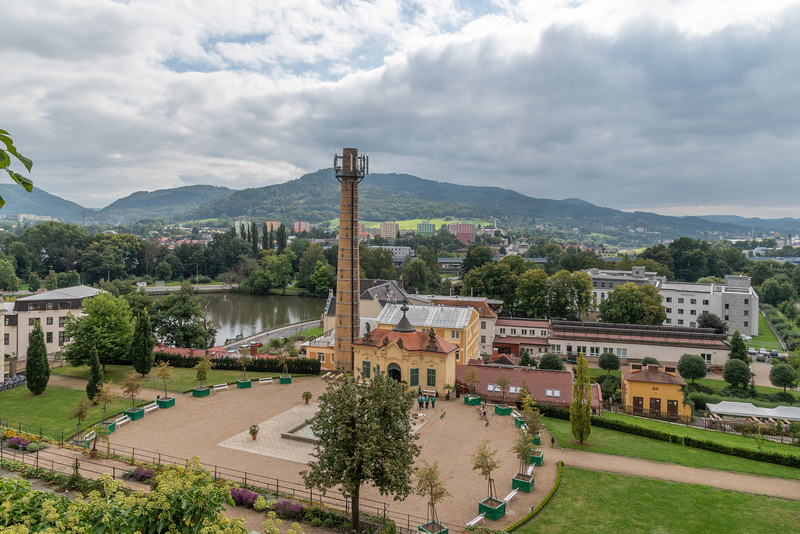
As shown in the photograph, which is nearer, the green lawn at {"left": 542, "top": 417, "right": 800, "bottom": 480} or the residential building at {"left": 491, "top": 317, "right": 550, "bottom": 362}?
the green lawn at {"left": 542, "top": 417, "right": 800, "bottom": 480}

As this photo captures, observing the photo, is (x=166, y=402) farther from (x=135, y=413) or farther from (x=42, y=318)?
(x=42, y=318)

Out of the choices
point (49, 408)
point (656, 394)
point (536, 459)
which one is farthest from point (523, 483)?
point (49, 408)

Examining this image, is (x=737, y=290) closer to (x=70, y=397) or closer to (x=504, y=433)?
(x=504, y=433)

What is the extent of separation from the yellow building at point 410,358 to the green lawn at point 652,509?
44.5 ft

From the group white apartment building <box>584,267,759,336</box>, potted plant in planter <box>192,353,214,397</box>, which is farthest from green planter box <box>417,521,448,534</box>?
white apartment building <box>584,267,759,336</box>

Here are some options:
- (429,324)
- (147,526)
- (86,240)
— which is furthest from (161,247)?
(147,526)

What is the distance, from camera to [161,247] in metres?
108

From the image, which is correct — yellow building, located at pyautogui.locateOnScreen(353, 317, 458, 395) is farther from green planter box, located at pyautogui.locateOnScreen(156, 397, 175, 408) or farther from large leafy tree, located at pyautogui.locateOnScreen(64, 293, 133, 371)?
large leafy tree, located at pyautogui.locateOnScreen(64, 293, 133, 371)

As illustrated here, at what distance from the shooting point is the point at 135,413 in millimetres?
28562

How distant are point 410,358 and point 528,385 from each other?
821cm

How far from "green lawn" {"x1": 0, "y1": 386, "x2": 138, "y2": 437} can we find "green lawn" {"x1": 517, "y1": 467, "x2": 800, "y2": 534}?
24240mm

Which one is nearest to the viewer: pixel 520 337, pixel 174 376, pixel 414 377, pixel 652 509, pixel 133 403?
pixel 652 509

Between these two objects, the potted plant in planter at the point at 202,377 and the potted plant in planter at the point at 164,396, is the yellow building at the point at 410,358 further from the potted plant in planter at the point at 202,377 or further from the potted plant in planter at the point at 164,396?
the potted plant in planter at the point at 164,396

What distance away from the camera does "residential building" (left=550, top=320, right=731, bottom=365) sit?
148ft
